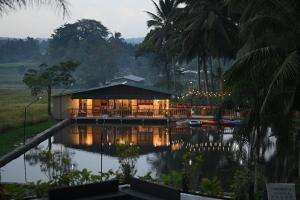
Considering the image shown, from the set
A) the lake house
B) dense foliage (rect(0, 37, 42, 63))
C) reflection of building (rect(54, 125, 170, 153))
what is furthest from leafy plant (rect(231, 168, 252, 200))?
dense foliage (rect(0, 37, 42, 63))

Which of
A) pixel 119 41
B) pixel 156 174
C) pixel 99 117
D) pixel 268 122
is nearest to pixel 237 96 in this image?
pixel 268 122

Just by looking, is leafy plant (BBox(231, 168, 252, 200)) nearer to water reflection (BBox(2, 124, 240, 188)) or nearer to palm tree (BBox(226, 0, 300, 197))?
palm tree (BBox(226, 0, 300, 197))

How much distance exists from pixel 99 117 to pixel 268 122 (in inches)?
1465

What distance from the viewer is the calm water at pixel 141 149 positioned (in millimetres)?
22609

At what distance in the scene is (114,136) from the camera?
122 ft

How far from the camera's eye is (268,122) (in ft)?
42.9

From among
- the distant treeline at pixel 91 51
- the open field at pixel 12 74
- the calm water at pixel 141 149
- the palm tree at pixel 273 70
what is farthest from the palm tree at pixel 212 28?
the open field at pixel 12 74

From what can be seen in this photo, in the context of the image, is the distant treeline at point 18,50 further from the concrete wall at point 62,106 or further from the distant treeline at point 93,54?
the concrete wall at point 62,106

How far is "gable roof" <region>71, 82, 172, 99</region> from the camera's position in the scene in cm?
5034

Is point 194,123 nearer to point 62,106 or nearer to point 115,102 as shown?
point 115,102

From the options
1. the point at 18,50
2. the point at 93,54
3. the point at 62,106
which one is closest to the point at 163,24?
the point at 62,106

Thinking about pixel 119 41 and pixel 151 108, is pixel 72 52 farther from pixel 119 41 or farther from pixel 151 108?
pixel 151 108

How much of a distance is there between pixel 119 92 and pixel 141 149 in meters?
21.5

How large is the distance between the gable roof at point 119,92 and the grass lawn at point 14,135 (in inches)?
371
